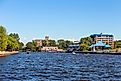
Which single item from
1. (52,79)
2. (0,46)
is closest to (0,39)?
(0,46)

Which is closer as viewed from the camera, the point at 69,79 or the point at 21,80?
the point at 21,80

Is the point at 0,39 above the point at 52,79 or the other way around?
above

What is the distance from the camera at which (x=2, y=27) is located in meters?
164

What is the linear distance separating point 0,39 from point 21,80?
11738cm

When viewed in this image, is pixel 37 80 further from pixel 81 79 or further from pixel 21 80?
pixel 81 79

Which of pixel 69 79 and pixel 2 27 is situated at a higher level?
pixel 2 27

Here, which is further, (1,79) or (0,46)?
(0,46)

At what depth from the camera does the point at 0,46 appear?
15625cm

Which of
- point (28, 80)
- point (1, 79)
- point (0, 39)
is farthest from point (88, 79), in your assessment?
point (0, 39)

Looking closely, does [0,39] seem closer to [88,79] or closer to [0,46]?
[0,46]

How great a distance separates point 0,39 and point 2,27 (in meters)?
12.1

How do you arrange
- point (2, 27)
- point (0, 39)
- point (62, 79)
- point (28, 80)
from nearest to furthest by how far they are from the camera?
point (28, 80)
point (62, 79)
point (0, 39)
point (2, 27)

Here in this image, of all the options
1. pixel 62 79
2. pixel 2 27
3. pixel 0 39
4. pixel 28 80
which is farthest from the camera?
pixel 2 27

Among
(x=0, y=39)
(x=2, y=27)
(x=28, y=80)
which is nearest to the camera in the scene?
(x=28, y=80)
